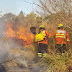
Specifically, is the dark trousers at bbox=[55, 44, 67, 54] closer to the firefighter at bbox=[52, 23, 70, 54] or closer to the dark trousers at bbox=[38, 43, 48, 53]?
the firefighter at bbox=[52, 23, 70, 54]

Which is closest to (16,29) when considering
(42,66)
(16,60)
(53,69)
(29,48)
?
(29,48)

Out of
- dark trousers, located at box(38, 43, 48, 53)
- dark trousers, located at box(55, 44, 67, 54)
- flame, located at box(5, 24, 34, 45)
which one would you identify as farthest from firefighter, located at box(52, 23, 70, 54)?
flame, located at box(5, 24, 34, 45)

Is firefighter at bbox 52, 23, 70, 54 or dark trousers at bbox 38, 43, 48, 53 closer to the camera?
firefighter at bbox 52, 23, 70, 54

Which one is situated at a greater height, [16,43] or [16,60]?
[16,43]

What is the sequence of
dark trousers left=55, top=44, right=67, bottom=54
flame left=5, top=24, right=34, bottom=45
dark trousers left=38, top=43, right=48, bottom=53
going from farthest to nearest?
flame left=5, top=24, right=34, bottom=45
dark trousers left=38, top=43, right=48, bottom=53
dark trousers left=55, top=44, right=67, bottom=54

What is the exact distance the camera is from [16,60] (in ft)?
17.1

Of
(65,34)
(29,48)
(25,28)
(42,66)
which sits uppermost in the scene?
(25,28)

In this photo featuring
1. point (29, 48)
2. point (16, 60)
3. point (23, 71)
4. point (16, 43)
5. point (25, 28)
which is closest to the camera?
point (23, 71)

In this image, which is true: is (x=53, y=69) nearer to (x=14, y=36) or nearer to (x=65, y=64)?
(x=65, y=64)

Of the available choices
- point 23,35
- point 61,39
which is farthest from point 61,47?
point 23,35

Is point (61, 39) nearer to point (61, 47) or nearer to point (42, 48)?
point (61, 47)

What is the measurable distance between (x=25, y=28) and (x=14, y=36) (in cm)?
119

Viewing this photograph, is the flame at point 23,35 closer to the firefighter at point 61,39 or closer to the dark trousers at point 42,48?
the dark trousers at point 42,48

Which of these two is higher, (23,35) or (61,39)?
(23,35)
